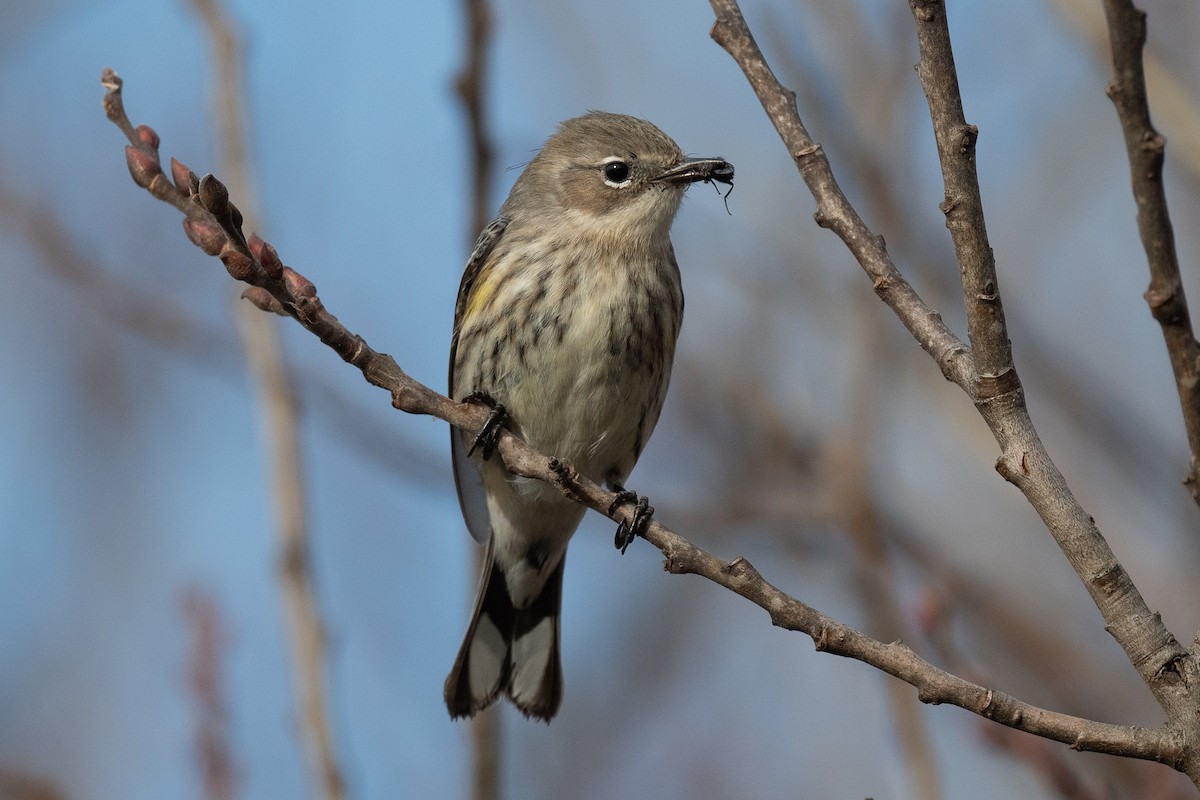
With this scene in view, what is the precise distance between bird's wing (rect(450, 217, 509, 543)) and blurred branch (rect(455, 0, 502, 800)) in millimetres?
1312

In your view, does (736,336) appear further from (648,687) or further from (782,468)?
(648,687)

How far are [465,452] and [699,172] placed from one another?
1632 millimetres

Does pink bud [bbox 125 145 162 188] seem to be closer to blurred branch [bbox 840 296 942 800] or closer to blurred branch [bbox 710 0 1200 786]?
blurred branch [bbox 710 0 1200 786]

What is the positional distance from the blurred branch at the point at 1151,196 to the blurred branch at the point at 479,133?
2608mm

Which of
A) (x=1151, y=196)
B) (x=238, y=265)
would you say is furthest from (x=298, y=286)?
(x=1151, y=196)

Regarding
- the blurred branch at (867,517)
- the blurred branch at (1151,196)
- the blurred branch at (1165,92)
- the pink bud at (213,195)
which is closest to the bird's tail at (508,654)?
the blurred branch at (867,517)

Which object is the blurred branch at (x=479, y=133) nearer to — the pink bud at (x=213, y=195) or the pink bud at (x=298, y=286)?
the pink bud at (x=298, y=286)

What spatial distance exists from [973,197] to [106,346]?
334 inches

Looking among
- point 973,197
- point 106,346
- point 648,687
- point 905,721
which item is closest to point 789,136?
point 973,197

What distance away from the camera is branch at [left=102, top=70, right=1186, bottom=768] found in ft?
7.32

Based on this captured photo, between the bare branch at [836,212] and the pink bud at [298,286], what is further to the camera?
the pink bud at [298,286]

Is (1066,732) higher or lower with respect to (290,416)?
lower

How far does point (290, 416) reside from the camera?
4.23 meters

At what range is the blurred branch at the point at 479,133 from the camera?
4027mm
